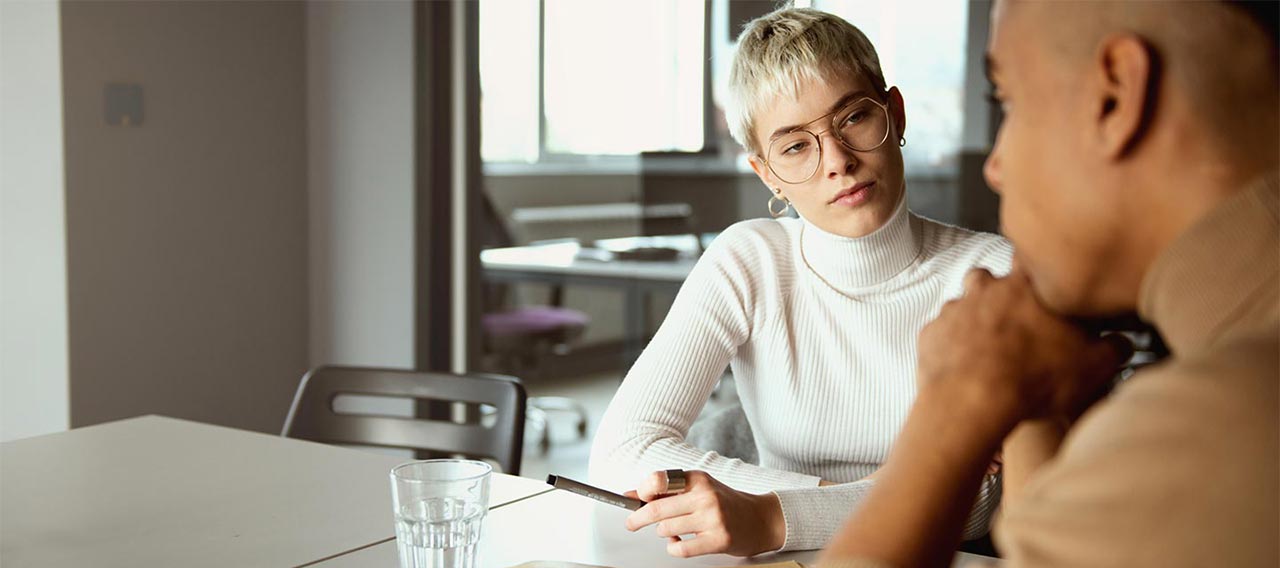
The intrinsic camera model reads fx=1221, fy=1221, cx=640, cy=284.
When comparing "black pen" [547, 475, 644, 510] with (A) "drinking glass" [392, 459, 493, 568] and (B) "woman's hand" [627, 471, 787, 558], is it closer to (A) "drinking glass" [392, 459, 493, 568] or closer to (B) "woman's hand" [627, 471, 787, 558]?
(B) "woman's hand" [627, 471, 787, 558]

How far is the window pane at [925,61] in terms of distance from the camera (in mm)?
3338

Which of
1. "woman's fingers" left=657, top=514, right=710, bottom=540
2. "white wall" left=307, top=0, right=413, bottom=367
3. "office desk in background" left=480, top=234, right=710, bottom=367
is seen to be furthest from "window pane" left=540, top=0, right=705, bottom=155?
"woman's fingers" left=657, top=514, right=710, bottom=540

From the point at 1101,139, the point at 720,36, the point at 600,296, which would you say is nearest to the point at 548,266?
the point at 600,296

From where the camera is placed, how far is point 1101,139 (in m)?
0.64

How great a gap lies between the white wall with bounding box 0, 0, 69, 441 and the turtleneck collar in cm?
231

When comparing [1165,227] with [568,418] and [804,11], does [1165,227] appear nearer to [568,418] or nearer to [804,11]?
[804,11]

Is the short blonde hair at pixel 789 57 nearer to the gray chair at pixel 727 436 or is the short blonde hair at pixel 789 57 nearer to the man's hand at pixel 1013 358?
the gray chair at pixel 727 436

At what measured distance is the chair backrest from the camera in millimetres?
2004

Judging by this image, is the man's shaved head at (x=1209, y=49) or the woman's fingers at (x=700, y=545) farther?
the woman's fingers at (x=700, y=545)

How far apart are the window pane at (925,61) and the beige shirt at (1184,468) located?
104 inches

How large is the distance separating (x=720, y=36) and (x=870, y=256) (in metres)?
1.88

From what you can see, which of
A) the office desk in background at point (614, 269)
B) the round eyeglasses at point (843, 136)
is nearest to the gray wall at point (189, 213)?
the office desk in background at point (614, 269)

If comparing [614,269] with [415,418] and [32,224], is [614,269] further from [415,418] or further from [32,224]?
[415,418]

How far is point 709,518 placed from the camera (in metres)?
1.23
